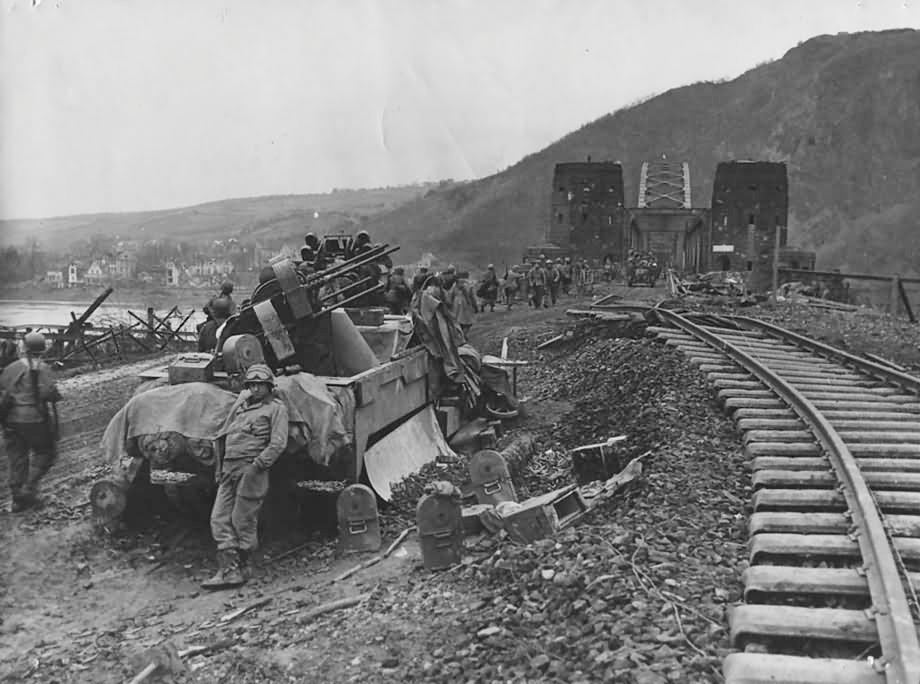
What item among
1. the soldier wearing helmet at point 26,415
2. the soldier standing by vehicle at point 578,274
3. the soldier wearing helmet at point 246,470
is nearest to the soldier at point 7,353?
the soldier wearing helmet at point 26,415

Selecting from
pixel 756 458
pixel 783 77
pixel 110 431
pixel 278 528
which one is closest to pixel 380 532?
pixel 278 528

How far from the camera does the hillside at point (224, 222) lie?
59984mm

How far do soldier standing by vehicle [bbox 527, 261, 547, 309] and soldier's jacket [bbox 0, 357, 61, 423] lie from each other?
61.4 feet

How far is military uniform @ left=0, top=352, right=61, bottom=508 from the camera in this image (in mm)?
8500

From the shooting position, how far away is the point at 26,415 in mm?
8555

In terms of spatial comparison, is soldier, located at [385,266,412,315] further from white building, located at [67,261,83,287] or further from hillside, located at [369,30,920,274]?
hillside, located at [369,30,920,274]

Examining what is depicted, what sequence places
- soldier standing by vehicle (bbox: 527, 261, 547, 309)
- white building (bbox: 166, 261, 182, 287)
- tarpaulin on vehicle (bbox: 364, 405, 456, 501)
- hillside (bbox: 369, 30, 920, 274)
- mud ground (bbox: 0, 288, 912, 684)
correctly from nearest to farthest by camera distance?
1. mud ground (bbox: 0, 288, 912, 684)
2. tarpaulin on vehicle (bbox: 364, 405, 456, 501)
3. soldier standing by vehicle (bbox: 527, 261, 547, 309)
4. white building (bbox: 166, 261, 182, 287)
5. hillside (bbox: 369, 30, 920, 274)

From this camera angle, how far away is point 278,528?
24.7ft

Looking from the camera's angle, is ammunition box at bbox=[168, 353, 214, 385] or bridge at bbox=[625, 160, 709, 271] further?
bridge at bbox=[625, 160, 709, 271]

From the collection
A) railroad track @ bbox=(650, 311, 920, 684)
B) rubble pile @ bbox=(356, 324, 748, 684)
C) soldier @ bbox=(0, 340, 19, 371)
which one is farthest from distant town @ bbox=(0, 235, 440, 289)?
rubble pile @ bbox=(356, 324, 748, 684)

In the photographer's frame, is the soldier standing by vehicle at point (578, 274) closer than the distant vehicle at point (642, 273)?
No

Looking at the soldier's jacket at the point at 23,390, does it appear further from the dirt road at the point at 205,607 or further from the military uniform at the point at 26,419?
the dirt road at the point at 205,607

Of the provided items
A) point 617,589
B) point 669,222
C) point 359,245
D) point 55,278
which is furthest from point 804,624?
point 669,222

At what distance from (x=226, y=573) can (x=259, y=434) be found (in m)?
1.04
